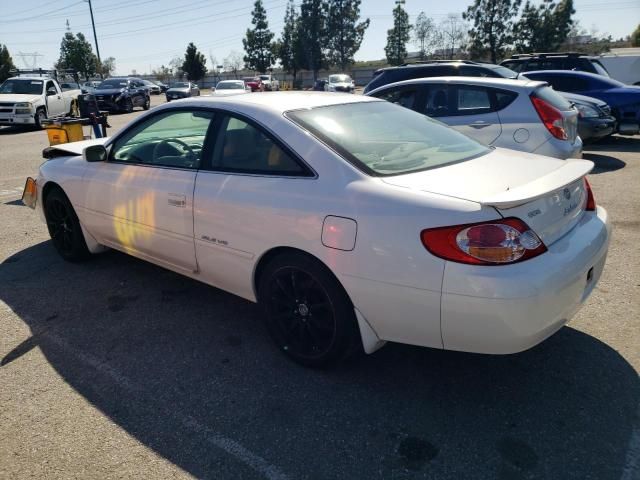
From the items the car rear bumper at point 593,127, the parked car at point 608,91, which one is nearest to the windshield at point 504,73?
the car rear bumper at point 593,127

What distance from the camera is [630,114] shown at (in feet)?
34.7

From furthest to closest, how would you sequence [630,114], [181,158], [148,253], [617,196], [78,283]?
[630,114] < [617,196] < [78,283] < [148,253] < [181,158]

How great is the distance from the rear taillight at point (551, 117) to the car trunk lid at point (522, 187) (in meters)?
3.14

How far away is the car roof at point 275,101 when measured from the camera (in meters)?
3.14

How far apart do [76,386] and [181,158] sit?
1608 millimetres

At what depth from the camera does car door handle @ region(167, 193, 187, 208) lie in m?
3.35

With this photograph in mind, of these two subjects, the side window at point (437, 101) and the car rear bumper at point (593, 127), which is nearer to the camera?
the side window at point (437, 101)

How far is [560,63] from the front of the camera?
42.7ft

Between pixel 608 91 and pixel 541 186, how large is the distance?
1010cm

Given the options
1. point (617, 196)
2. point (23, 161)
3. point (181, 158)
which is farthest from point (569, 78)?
point (23, 161)

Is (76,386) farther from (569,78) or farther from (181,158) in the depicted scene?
(569,78)

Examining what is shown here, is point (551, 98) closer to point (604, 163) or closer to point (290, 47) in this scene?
point (604, 163)

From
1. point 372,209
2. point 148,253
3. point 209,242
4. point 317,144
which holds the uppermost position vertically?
point 317,144

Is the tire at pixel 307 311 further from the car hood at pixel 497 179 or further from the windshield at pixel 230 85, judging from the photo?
the windshield at pixel 230 85
